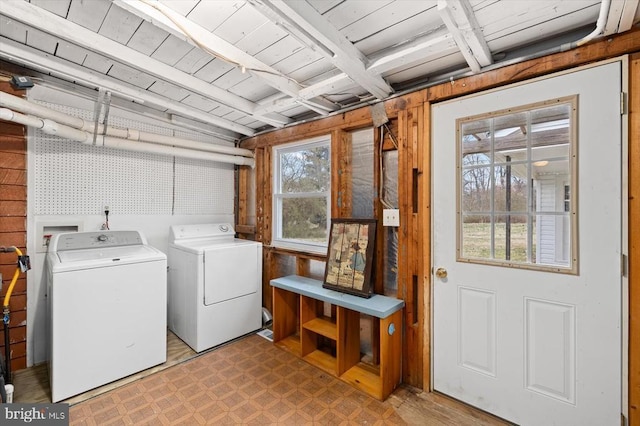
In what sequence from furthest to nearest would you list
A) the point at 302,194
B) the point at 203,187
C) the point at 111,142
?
the point at 203,187 → the point at 302,194 → the point at 111,142

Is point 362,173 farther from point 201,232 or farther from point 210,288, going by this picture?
point 201,232

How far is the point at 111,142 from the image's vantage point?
2600mm

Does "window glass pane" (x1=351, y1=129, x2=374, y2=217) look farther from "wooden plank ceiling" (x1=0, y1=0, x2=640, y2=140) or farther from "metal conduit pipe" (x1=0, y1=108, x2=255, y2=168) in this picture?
"metal conduit pipe" (x1=0, y1=108, x2=255, y2=168)

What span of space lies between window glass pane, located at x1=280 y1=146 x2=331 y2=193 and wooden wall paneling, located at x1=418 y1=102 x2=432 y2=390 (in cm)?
102

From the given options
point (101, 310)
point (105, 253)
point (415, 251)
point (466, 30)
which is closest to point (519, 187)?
point (415, 251)

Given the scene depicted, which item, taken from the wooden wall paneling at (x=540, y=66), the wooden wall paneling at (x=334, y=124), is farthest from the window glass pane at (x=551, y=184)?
the wooden wall paneling at (x=334, y=124)

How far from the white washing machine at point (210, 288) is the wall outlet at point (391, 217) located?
1.49m

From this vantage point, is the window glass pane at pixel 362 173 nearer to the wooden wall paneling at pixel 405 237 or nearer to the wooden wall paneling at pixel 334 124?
the wooden wall paneling at pixel 334 124

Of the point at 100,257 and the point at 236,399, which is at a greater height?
the point at 100,257

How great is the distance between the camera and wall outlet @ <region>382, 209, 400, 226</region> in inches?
88.7

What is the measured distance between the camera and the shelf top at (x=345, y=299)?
6.73 feet

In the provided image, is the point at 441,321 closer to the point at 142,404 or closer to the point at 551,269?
the point at 551,269

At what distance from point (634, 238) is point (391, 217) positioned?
1322 millimetres

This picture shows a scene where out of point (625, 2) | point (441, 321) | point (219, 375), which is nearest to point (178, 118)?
point (219, 375)
